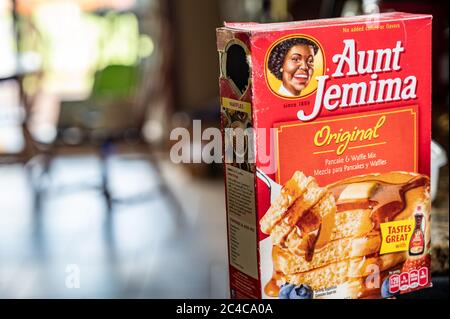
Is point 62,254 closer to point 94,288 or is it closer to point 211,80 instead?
point 94,288

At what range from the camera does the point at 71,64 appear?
18.4 ft

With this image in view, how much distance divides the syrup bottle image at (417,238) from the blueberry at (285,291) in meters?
0.16

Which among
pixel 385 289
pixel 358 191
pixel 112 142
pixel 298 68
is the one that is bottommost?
pixel 112 142

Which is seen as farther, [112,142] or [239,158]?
[112,142]

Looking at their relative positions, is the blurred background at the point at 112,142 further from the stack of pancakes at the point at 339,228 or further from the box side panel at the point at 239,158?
the box side panel at the point at 239,158

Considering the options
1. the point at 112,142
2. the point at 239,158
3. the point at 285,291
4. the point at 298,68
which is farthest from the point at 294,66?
the point at 112,142

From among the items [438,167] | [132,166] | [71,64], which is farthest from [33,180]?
[438,167]

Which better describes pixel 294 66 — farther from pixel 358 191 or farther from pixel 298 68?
pixel 358 191

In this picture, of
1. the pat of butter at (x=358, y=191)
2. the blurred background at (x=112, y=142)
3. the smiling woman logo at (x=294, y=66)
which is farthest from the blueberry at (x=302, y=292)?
the blurred background at (x=112, y=142)

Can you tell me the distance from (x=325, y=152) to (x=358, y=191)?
2.5 inches

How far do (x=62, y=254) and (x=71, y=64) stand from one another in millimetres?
2316

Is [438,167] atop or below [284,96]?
below

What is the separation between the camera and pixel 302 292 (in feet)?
2.87

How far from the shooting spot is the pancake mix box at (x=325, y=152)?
2.71ft
